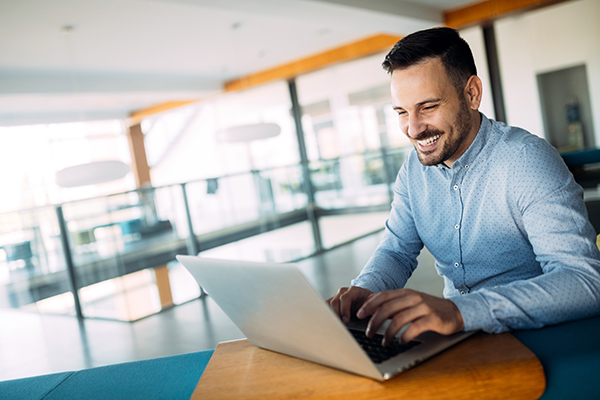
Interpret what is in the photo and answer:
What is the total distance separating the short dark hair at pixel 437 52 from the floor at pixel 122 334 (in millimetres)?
1889

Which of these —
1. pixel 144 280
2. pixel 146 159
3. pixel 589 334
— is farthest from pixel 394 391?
pixel 146 159

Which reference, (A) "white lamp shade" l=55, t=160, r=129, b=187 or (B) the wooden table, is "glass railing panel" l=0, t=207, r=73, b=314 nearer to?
(A) "white lamp shade" l=55, t=160, r=129, b=187

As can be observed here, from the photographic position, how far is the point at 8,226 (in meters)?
5.23

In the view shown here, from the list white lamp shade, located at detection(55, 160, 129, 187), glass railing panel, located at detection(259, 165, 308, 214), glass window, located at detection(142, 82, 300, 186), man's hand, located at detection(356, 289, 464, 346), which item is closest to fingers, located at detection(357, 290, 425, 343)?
man's hand, located at detection(356, 289, 464, 346)

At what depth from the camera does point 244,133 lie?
5.08 metres

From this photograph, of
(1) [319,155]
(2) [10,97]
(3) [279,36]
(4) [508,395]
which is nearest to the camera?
(4) [508,395]

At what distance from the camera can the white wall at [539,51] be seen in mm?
5465

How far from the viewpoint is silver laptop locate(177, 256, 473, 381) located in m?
0.54

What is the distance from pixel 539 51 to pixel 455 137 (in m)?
5.69

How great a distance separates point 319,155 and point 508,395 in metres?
7.34

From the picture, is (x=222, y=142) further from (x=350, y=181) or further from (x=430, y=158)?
(x=430, y=158)

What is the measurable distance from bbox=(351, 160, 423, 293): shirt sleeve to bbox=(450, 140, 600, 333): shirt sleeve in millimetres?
291

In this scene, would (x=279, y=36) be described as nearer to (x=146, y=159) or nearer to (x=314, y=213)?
(x=314, y=213)

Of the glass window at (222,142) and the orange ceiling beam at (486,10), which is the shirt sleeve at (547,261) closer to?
the glass window at (222,142)
